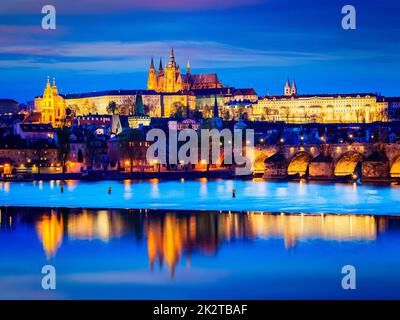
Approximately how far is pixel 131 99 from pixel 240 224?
63.1 metres

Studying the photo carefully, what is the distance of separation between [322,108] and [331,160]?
52.0m

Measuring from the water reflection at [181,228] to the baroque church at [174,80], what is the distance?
6768 cm

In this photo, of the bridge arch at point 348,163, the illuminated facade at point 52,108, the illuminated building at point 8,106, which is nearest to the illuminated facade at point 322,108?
the illuminated building at point 8,106

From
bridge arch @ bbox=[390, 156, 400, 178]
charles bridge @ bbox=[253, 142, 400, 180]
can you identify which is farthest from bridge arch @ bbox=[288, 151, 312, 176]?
bridge arch @ bbox=[390, 156, 400, 178]

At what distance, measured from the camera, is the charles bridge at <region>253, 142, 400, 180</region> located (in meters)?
28.2

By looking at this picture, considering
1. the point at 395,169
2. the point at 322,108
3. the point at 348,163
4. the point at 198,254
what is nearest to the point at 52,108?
the point at 348,163

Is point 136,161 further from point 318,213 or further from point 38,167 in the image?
point 318,213

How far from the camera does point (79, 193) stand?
24.3 metres

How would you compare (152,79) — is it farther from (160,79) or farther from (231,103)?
(231,103)

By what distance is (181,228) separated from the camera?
15969mm

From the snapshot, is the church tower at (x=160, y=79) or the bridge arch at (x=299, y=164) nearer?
the bridge arch at (x=299, y=164)

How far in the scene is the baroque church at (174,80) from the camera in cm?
8669

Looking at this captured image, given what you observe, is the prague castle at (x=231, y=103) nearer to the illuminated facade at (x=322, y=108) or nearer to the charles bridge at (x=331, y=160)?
the illuminated facade at (x=322, y=108)
